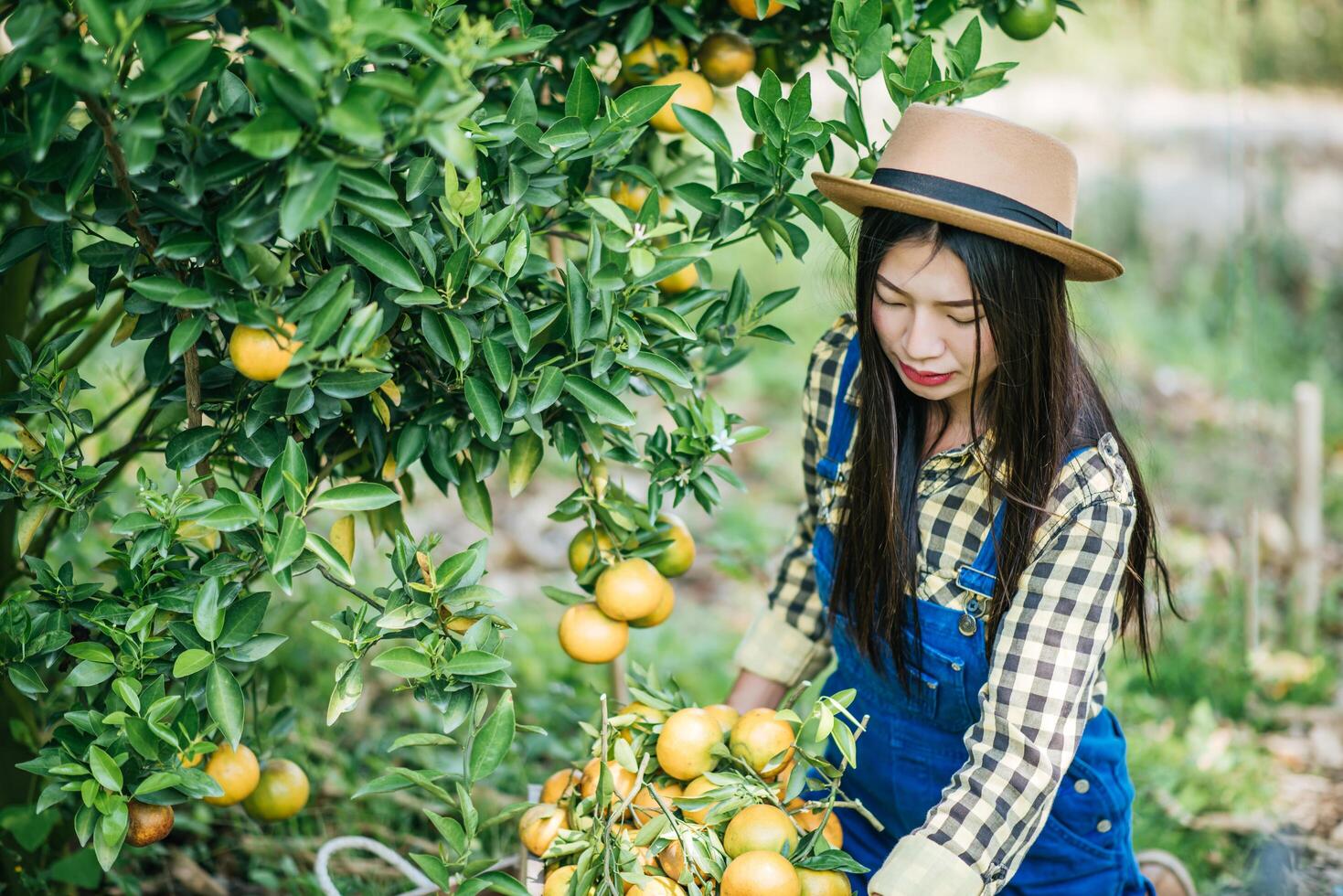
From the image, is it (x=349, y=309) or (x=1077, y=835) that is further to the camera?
(x=1077, y=835)

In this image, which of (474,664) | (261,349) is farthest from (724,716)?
(261,349)

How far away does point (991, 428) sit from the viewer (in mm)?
1495

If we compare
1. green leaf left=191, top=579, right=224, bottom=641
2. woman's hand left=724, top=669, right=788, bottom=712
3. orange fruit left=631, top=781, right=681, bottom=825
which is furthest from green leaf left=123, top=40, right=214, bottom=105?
woman's hand left=724, top=669, right=788, bottom=712

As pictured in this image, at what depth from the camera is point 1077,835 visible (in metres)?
1.57

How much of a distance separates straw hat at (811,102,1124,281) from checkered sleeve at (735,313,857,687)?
41 cm

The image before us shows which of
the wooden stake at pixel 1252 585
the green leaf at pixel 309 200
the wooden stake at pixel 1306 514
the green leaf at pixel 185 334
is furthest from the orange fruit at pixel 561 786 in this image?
the wooden stake at pixel 1306 514

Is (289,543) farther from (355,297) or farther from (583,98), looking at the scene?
(583,98)

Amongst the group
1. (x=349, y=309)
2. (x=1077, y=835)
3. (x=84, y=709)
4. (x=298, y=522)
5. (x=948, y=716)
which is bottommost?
(x=1077, y=835)

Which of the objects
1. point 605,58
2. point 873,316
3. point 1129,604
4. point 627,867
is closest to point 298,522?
point 627,867

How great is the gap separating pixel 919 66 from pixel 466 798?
3.28 ft

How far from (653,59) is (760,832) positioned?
3.32 ft

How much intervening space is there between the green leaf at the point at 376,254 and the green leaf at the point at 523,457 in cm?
34

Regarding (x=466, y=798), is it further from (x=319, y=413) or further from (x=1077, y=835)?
(x=1077, y=835)

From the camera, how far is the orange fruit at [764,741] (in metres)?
1.42
